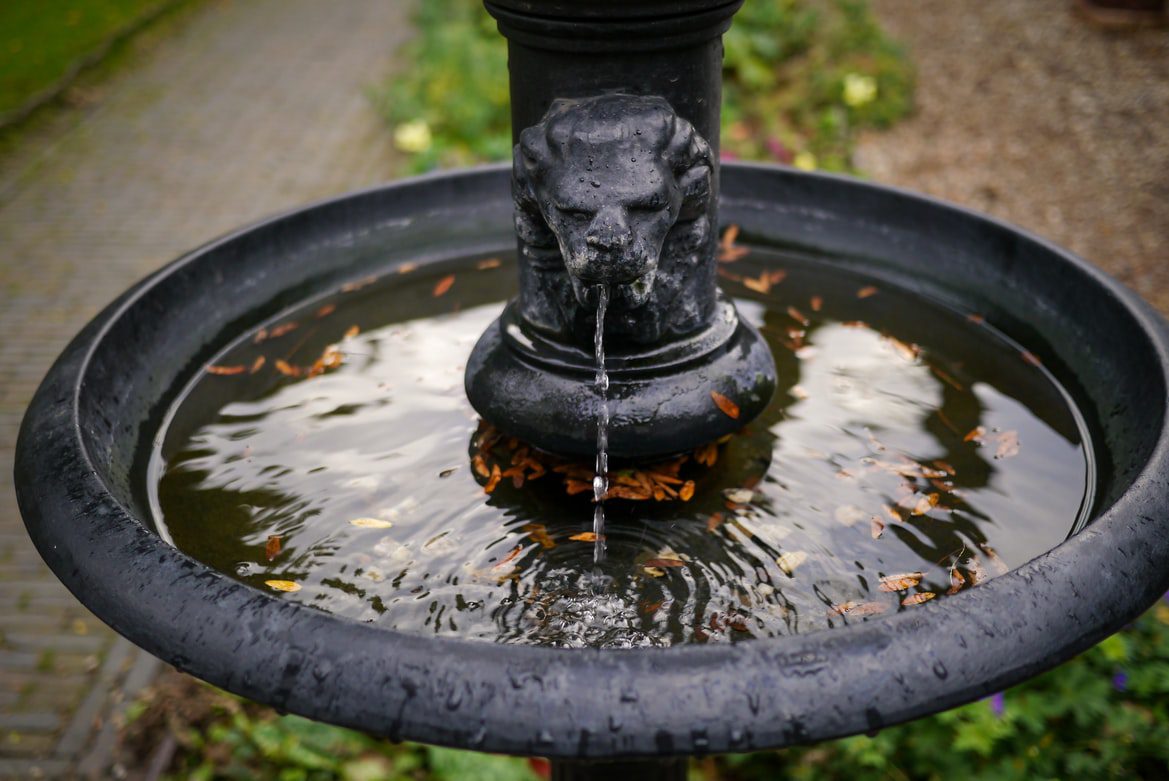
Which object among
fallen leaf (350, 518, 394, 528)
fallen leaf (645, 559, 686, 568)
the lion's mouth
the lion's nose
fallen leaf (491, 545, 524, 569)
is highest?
the lion's nose

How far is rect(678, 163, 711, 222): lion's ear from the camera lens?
2.05 metres

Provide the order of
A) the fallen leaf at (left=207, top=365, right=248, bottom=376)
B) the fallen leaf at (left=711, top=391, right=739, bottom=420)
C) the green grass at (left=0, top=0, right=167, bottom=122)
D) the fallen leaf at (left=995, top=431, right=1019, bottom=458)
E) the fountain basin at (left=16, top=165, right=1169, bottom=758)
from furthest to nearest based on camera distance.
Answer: the green grass at (left=0, top=0, right=167, bottom=122) → the fallen leaf at (left=207, top=365, right=248, bottom=376) → the fallen leaf at (left=995, top=431, right=1019, bottom=458) → the fallen leaf at (left=711, top=391, right=739, bottom=420) → the fountain basin at (left=16, top=165, right=1169, bottom=758)

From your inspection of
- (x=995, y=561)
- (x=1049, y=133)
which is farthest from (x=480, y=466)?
(x=1049, y=133)

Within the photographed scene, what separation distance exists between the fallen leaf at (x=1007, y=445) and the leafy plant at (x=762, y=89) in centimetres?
456

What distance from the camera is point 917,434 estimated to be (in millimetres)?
2451

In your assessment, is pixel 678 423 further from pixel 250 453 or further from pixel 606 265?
pixel 250 453

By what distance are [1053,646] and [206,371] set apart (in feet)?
6.97

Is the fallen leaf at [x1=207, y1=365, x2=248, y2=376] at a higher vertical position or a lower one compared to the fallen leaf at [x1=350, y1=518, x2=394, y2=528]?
lower

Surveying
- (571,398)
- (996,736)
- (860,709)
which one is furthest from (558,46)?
(996,736)

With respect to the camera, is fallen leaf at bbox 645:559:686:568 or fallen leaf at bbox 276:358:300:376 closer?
fallen leaf at bbox 645:559:686:568

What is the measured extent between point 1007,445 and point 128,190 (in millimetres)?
7729

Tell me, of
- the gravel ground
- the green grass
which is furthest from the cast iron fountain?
the green grass

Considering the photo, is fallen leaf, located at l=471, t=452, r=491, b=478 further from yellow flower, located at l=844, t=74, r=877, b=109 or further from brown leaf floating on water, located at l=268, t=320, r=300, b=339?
yellow flower, located at l=844, t=74, r=877, b=109

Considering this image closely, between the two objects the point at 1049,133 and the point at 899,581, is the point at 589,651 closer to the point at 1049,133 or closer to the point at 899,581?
the point at 899,581
